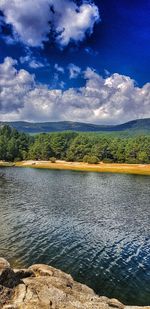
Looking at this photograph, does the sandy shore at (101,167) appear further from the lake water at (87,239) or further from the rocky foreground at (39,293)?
the rocky foreground at (39,293)

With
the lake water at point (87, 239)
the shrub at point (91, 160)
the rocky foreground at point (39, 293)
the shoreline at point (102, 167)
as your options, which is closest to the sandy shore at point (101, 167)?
the shoreline at point (102, 167)

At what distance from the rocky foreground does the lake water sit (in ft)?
21.8

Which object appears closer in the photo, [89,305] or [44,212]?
[89,305]

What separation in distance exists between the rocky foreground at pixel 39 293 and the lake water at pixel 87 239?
6.65 m

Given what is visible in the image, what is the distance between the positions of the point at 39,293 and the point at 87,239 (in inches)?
883

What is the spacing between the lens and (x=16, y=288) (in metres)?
20.0

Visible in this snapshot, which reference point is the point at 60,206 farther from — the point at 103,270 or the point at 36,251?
the point at 103,270

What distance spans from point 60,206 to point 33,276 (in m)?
39.9

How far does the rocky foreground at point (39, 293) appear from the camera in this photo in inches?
718

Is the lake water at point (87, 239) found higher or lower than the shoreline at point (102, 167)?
higher

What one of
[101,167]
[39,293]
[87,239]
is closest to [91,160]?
[101,167]

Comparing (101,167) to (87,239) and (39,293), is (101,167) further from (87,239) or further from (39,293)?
(39,293)

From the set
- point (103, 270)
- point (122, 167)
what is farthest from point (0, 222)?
point (122, 167)

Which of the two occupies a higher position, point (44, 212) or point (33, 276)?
point (33, 276)
